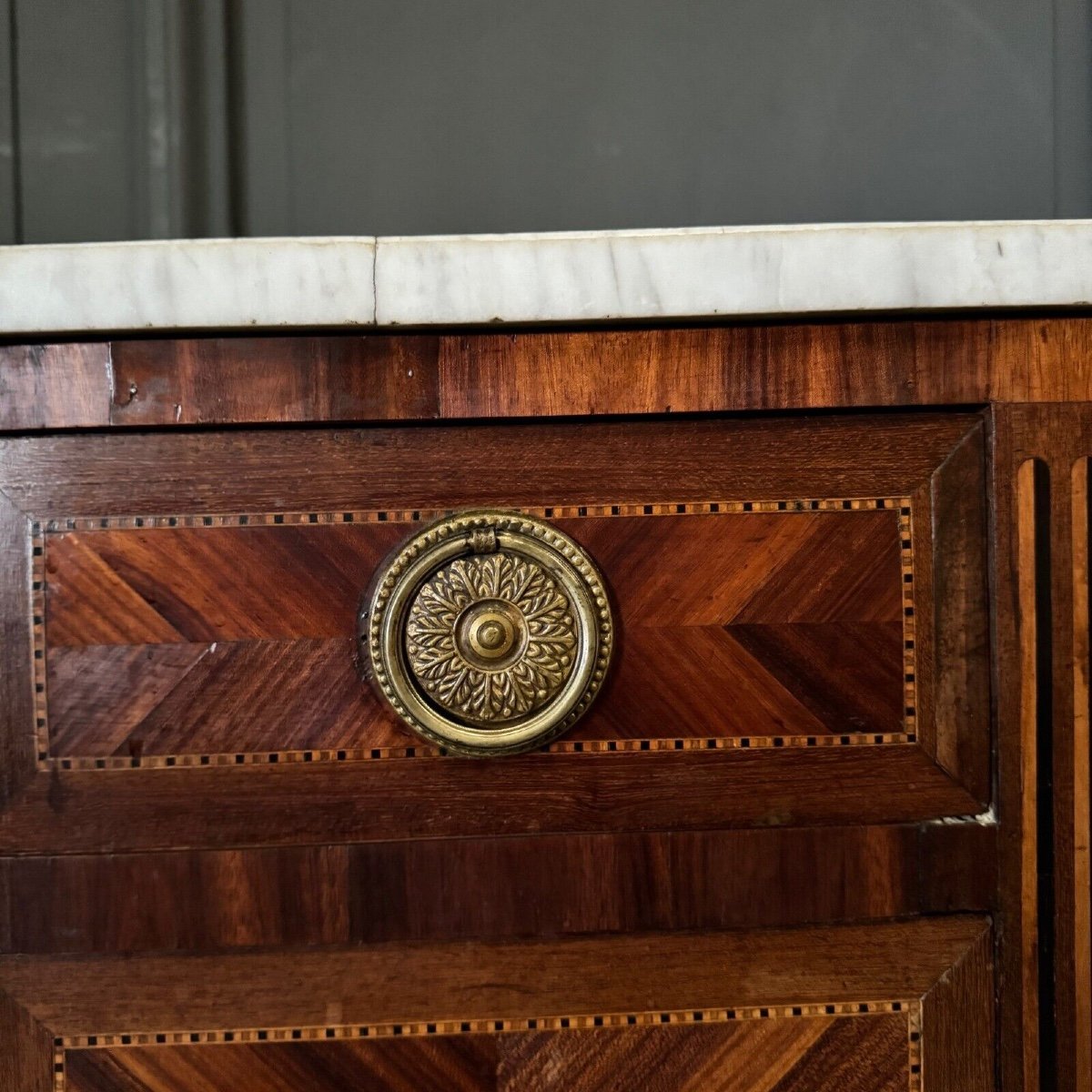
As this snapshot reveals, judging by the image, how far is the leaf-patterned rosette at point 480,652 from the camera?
33 cm

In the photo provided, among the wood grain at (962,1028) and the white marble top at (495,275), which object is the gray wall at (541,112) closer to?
the white marble top at (495,275)

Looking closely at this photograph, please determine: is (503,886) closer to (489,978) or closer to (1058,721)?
(489,978)

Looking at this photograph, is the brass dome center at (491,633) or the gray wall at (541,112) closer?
the brass dome center at (491,633)

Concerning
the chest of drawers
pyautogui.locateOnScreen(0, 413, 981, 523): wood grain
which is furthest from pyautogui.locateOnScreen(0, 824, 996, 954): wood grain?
pyautogui.locateOnScreen(0, 413, 981, 523): wood grain

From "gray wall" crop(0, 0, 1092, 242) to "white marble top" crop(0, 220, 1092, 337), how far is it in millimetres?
363

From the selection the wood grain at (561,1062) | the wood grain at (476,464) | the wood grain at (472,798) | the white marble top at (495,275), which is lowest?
the wood grain at (561,1062)

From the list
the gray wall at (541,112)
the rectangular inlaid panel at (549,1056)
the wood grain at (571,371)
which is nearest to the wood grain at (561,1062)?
the rectangular inlaid panel at (549,1056)

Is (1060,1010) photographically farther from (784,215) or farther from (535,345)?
(784,215)

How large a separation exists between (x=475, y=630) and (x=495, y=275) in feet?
0.44

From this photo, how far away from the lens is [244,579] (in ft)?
1.12

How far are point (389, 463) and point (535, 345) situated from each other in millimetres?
74

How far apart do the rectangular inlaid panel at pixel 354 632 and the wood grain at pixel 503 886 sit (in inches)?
1.6

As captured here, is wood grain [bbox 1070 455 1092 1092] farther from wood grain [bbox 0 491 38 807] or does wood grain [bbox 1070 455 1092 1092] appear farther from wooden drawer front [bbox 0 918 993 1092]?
wood grain [bbox 0 491 38 807]

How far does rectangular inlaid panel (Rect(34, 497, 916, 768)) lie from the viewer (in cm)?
34
